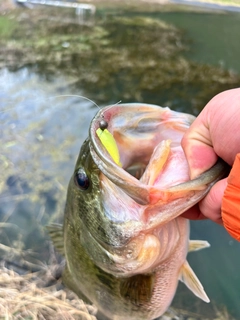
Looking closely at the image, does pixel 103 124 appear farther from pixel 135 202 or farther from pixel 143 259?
pixel 143 259

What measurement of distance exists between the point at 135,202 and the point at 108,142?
225 millimetres

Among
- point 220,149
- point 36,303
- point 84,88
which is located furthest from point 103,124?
point 84,88

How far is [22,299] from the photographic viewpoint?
229cm

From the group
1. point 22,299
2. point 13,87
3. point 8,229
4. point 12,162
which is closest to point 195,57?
point 13,87

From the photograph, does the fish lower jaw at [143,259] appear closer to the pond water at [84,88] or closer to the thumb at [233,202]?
the thumb at [233,202]

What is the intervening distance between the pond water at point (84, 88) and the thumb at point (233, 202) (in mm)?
951

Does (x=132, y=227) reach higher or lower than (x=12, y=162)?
higher

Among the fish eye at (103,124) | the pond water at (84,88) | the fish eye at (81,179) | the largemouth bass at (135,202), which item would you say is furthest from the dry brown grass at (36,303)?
the fish eye at (103,124)

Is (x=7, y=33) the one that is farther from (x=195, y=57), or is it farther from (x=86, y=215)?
(x=86, y=215)

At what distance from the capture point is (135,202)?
121cm

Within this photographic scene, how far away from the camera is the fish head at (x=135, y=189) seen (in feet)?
3.66

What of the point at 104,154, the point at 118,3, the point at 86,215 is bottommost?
the point at 118,3

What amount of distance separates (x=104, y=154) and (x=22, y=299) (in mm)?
1606

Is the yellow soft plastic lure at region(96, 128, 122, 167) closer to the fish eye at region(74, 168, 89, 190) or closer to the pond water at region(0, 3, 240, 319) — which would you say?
the fish eye at region(74, 168, 89, 190)
